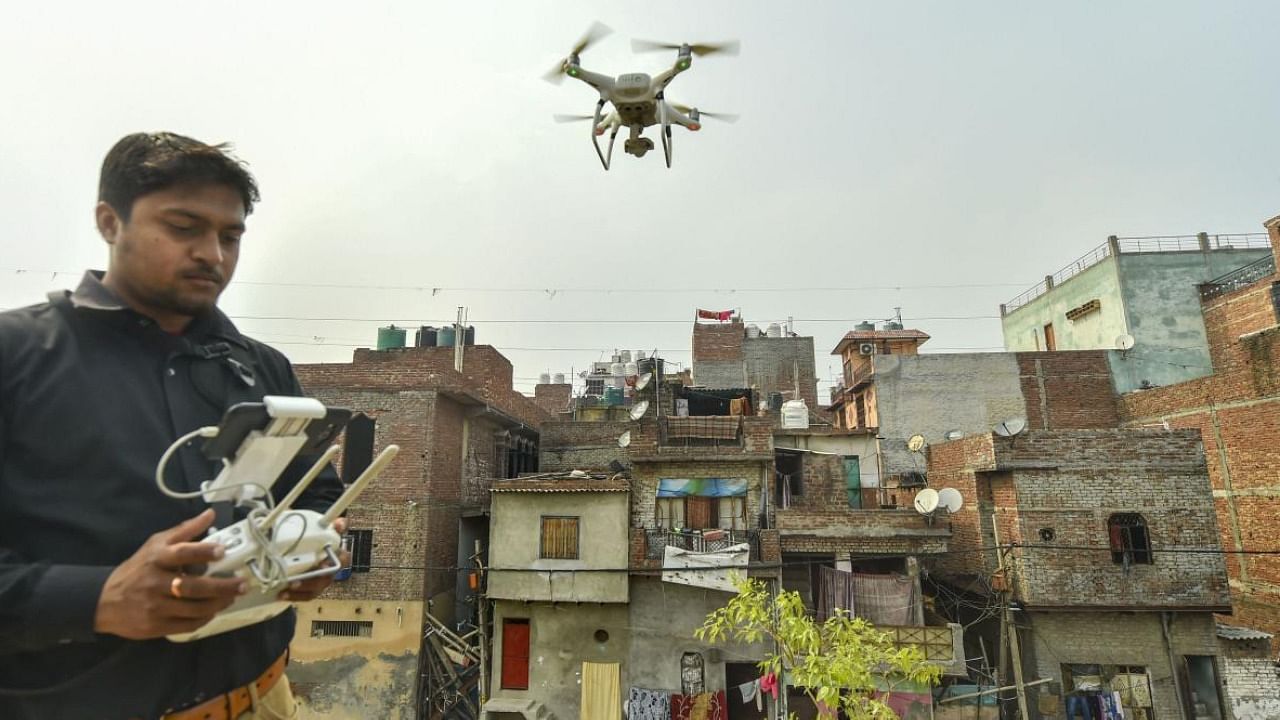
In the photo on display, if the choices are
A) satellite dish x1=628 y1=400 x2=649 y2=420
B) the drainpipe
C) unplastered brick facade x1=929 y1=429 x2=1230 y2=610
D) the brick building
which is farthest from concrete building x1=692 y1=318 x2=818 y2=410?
the drainpipe

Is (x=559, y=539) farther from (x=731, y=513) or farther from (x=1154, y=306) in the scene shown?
(x=1154, y=306)

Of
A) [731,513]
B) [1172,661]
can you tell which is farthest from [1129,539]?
[731,513]

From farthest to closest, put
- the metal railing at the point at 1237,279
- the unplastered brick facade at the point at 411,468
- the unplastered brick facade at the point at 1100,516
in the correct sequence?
the metal railing at the point at 1237,279, the unplastered brick facade at the point at 411,468, the unplastered brick facade at the point at 1100,516

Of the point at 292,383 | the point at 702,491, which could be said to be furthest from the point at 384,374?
the point at 292,383

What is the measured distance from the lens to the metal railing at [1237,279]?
27.2m

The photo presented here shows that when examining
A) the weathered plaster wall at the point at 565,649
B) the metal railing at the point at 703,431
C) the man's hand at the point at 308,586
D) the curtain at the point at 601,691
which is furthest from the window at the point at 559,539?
the man's hand at the point at 308,586

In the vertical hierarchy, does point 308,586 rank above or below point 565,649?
above

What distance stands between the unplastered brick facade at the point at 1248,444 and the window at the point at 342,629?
27.1 meters

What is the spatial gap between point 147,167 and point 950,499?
19716 mm

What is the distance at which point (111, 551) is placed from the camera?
1508mm

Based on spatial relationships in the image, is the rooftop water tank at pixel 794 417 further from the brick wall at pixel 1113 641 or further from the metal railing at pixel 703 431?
the brick wall at pixel 1113 641

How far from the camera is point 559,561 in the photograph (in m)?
18.5

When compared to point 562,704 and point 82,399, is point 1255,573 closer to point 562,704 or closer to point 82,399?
point 562,704

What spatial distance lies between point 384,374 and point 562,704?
11732 millimetres
